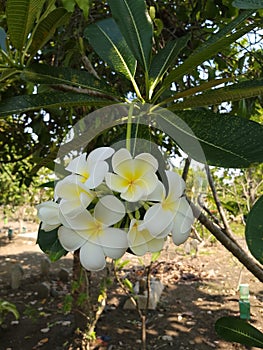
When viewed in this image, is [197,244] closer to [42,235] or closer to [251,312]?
[251,312]

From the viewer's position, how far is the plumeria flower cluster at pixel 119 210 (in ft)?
1.24

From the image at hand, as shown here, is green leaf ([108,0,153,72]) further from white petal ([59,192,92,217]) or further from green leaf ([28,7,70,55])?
white petal ([59,192,92,217])

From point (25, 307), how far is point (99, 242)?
3.96 m

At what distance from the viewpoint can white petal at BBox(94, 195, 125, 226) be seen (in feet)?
1.23

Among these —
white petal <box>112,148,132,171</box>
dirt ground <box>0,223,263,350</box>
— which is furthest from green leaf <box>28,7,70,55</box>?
dirt ground <box>0,223,263,350</box>

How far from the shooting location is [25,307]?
3.98 meters

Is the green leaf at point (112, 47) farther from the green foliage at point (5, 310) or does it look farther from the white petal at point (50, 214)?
the green foliage at point (5, 310)

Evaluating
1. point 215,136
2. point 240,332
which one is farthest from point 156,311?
point 215,136

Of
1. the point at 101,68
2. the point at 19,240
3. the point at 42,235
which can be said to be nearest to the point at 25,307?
the point at 101,68

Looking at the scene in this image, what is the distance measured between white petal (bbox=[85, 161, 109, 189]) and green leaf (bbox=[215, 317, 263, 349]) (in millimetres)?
340

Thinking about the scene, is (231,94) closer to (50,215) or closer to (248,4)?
(248,4)

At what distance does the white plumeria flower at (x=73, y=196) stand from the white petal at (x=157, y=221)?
6 cm

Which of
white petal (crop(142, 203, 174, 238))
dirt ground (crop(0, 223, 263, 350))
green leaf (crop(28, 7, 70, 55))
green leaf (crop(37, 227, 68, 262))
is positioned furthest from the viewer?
dirt ground (crop(0, 223, 263, 350))

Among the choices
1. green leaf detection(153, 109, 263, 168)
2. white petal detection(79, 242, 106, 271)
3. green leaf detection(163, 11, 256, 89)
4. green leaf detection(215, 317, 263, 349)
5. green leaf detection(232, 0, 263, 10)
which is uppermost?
green leaf detection(232, 0, 263, 10)
